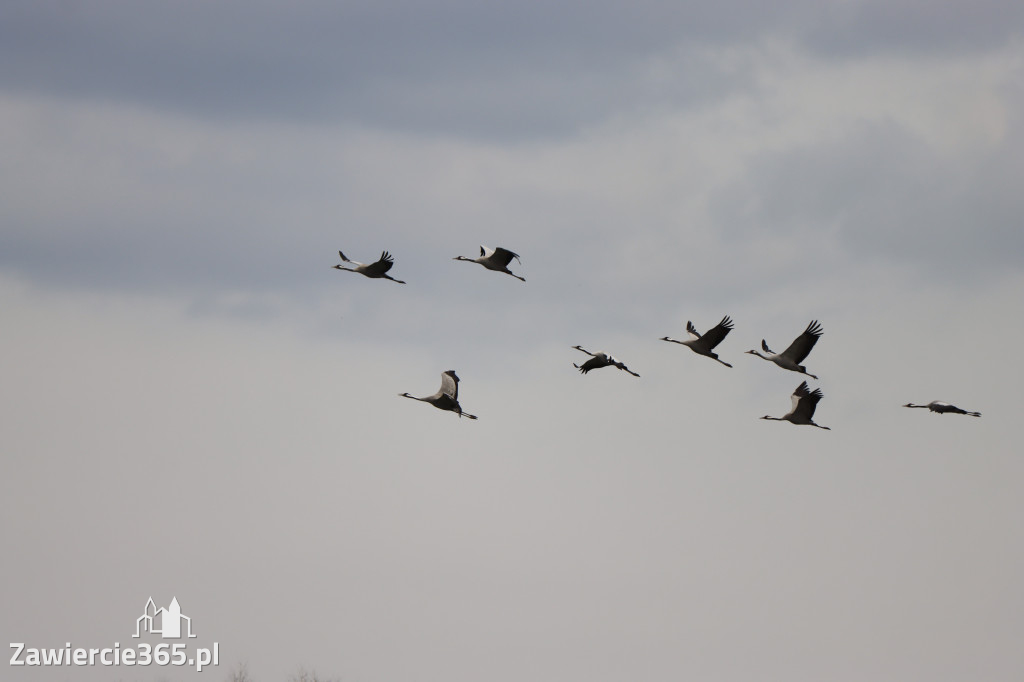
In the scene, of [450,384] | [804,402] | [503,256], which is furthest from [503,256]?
[804,402]

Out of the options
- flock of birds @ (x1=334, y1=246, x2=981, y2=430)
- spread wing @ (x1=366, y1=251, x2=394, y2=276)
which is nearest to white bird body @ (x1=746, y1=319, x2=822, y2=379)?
flock of birds @ (x1=334, y1=246, x2=981, y2=430)

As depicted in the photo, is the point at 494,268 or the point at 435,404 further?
the point at 494,268

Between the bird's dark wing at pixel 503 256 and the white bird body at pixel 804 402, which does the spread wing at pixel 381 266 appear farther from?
the white bird body at pixel 804 402

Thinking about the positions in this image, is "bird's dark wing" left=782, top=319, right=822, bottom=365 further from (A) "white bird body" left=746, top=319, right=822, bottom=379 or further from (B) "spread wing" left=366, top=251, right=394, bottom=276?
(B) "spread wing" left=366, top=251, right=394, bottom=276

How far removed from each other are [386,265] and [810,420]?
1650cm

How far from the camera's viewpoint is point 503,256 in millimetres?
42250

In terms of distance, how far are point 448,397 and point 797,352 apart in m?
12.5

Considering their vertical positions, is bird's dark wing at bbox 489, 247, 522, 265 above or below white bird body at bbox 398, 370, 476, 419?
above

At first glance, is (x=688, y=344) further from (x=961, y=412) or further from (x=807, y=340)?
(x=961, y=412)

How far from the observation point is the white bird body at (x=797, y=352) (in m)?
40.4

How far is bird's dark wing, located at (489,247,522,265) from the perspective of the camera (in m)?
41.8

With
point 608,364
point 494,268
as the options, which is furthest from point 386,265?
point 608,364

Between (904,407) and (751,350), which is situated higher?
(751,350)

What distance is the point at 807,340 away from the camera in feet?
133
